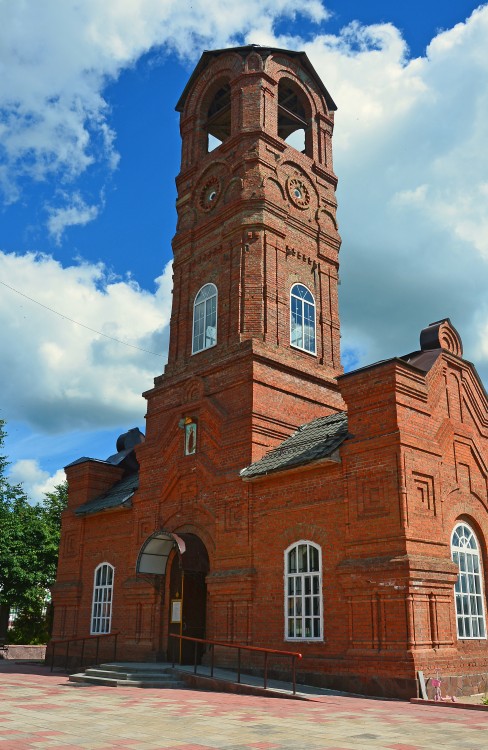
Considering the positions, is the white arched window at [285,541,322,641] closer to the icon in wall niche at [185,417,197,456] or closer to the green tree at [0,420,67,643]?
the icon in wall niche at [185,417,197,456]

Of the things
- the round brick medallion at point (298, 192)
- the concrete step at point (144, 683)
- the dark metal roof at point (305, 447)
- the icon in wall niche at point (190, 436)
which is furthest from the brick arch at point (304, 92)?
the concrete step at point (144, 683)

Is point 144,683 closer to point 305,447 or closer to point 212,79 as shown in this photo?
point 305,447

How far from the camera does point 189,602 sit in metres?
16.5

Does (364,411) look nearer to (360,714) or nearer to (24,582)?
(360,714)

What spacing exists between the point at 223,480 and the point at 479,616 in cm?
610

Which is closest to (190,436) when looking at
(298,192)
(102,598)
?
(102,598)

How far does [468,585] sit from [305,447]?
4227mm

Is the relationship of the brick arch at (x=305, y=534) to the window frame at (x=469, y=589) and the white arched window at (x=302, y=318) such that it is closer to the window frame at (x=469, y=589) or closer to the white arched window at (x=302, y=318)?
the window frame at (x=469, y=589)

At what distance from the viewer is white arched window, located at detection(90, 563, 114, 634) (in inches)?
758

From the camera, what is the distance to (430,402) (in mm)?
13992

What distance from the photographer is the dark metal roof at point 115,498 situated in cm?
1955

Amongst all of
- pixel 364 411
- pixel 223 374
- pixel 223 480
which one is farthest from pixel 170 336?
pixel 364 411

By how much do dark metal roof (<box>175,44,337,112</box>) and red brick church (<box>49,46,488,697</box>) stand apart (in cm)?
7

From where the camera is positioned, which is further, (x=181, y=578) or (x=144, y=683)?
(x=181, y=578)
